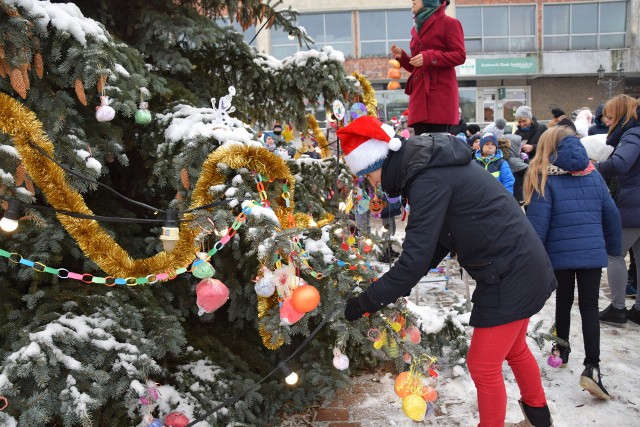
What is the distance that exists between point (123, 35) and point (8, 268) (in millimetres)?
1776

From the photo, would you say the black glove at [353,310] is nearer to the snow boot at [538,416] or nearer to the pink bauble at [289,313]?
the pink bauble at [289,313]

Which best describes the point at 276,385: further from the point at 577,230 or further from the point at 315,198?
the point at 577,230

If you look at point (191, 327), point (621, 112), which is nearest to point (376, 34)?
point (621, 112)

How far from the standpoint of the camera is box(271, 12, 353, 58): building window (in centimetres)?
2422

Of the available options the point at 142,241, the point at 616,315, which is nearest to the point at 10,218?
the point at 142,241

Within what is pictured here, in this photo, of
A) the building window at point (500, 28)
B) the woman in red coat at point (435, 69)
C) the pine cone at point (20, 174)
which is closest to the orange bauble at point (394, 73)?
the woman in red coat at point (435, 69)

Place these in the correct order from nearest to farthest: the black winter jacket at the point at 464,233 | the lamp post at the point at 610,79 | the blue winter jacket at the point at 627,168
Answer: the black winter jacket at the point at 464,233 < the blue winter jacket at the point at 627,168 < the lamp post at the point at 610,79

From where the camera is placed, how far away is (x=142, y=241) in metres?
3.45

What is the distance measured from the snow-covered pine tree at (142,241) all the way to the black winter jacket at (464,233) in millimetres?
515

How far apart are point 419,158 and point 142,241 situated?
1.99 meters

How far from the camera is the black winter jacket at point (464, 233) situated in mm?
2326

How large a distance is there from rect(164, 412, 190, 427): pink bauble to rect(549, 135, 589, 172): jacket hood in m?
2.95

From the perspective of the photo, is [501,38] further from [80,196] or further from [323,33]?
[80,196]

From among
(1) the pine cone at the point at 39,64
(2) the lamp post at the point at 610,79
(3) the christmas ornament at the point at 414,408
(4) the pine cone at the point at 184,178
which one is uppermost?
(2) the lamp post at the point at 610,79
